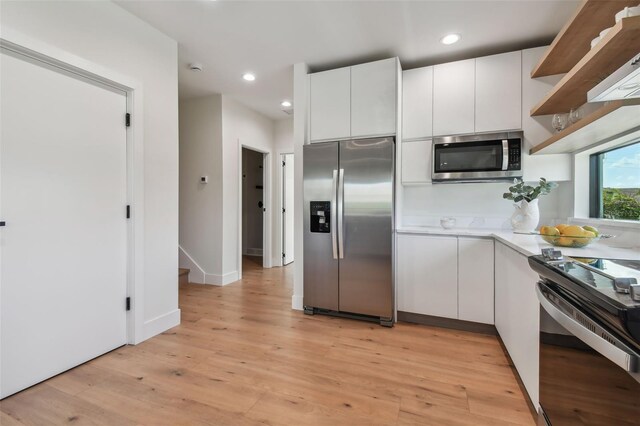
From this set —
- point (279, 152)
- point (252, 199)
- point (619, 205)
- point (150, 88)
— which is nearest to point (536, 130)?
point (619, 205)

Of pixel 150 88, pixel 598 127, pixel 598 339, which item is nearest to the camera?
pixel 598 339

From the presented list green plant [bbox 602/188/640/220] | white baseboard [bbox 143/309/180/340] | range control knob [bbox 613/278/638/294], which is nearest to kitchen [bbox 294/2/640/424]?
green plant [bbox 602/188/640/220]

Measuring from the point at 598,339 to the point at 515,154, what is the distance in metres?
2.20

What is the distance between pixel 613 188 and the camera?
2.12 metres

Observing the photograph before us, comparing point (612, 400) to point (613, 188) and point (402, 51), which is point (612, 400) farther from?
point (402, 51)

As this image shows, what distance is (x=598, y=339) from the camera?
0.74m

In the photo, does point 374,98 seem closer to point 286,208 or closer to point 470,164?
point 470,164

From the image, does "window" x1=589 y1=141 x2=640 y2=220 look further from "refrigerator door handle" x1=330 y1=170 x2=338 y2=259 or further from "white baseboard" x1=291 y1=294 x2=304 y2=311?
"white baseboard" x1=291 y1=294 x2=304 y2=311

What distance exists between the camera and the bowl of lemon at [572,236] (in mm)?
1550

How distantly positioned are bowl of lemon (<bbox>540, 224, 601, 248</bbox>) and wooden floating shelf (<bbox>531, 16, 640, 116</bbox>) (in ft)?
3.00

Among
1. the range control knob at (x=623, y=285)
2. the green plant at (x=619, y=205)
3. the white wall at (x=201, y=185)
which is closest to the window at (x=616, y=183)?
the green plant at (x=619, y=205)

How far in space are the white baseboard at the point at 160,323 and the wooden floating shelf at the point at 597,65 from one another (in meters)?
3.45

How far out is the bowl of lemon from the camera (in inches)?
61.0

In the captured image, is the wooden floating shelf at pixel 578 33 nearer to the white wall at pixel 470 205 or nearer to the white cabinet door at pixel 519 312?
the white wall at pixel 470 205
